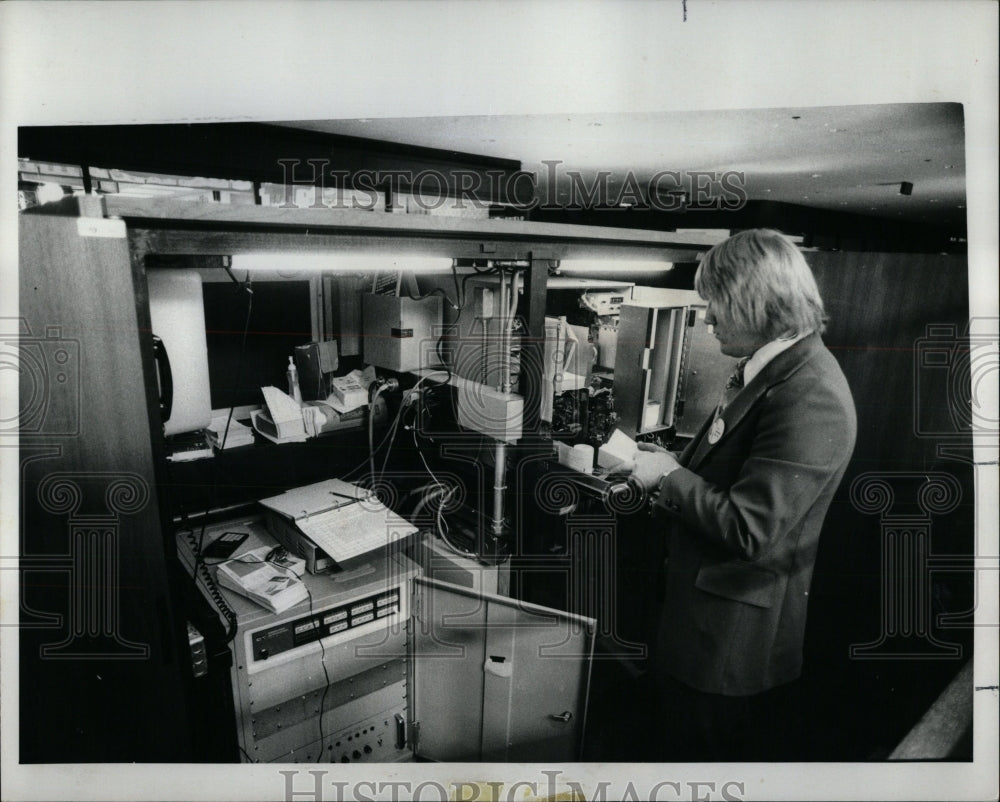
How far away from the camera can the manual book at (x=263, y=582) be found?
3.53 feet

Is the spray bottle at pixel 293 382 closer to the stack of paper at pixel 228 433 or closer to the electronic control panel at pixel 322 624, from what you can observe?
the stack of paper at pixel 228 433

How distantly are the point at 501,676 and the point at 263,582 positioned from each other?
0.54 m

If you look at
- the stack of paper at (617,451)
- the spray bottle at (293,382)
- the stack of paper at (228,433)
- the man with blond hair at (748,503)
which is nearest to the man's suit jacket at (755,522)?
the man with blond hair at (748,503)

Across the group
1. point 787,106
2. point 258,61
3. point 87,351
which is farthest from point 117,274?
point 787,106

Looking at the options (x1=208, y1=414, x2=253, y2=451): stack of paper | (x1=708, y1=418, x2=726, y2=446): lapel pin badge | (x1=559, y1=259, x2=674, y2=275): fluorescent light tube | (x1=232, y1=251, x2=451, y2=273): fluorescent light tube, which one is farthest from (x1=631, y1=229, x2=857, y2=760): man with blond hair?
(x1=208, y1=414, x2=253, y2=451): stack of paper

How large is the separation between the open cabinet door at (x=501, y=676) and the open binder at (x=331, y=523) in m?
0.17

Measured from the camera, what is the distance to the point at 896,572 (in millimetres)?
995

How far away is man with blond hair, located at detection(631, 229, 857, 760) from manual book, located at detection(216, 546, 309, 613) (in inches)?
29.9

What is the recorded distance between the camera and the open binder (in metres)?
1.15

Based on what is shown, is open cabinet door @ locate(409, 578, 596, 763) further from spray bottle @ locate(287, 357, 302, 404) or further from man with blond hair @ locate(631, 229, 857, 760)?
spray bottle @ locate(287, 357, 302, 404)

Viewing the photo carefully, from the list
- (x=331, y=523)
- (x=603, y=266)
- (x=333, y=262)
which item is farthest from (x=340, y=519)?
(x=603, y=266)

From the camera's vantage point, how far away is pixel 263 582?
1102 mm

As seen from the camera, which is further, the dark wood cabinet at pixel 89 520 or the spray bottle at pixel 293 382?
the spray bottle at pixel 293 382

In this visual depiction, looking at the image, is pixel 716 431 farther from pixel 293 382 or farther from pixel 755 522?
pixel 293 382
